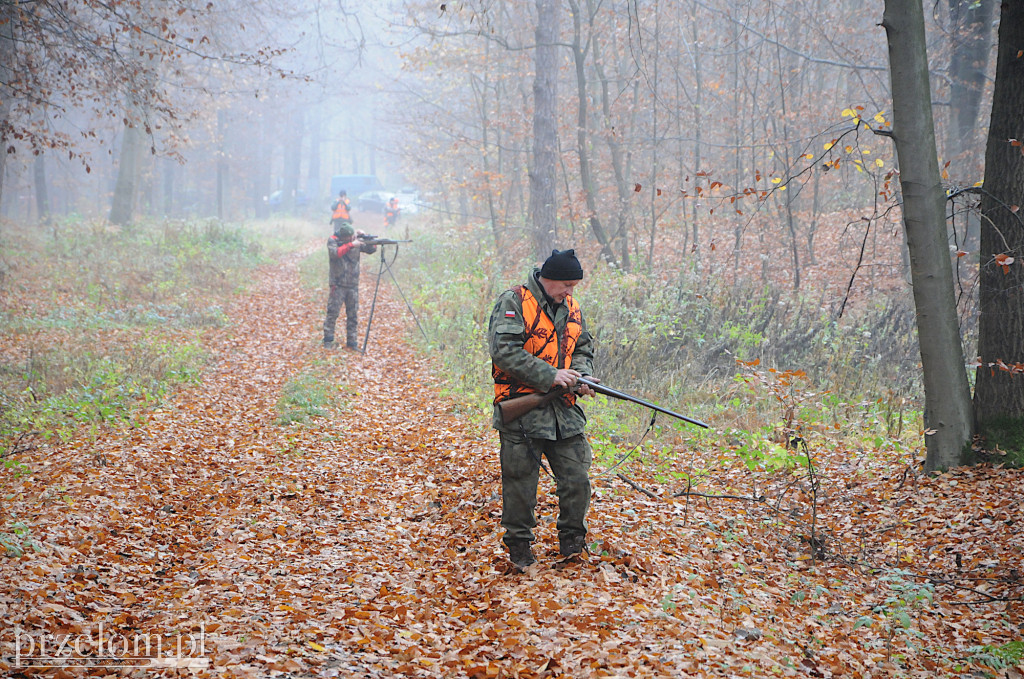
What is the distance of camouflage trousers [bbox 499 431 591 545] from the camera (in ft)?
16.2

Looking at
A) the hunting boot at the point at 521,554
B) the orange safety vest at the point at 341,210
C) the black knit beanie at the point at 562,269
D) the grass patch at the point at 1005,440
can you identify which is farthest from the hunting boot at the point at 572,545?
the orange safety vest at the point at 341,210

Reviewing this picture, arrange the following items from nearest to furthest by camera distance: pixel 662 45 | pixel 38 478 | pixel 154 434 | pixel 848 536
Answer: pixel 848 536 → pixel 38 478 → pixel 154 434 → pixel 662 45

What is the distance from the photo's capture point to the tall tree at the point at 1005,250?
561cm

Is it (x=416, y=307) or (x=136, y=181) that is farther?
(x=136, y=181)

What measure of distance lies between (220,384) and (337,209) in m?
14.1

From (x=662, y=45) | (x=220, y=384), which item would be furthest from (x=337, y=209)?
(x=220, y=384)

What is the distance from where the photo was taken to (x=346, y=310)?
13023 mm

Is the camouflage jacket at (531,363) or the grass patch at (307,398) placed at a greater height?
the camouflage jacket at (531,363)

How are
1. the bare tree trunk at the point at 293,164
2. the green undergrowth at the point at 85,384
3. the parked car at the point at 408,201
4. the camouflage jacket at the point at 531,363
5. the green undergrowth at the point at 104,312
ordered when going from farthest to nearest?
the bare tree trunk at the point at 293,164, the parked car at the point at 408,201, the green undergrowth at the point at 104,312, the green undergrowth at the point at 85,384, the camouflage jacket at the point at 531,363

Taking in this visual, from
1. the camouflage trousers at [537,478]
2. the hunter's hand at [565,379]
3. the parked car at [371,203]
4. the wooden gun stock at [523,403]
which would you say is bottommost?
the camouflage trousers at [537,478]

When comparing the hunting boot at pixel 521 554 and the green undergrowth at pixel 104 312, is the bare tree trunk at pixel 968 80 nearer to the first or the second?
the hunting boot at pixel 521 554

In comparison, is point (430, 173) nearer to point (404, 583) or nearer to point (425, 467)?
point (425, 467)

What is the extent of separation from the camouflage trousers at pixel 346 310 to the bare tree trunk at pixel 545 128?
175 inches

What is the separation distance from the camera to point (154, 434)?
7969 millimetres
